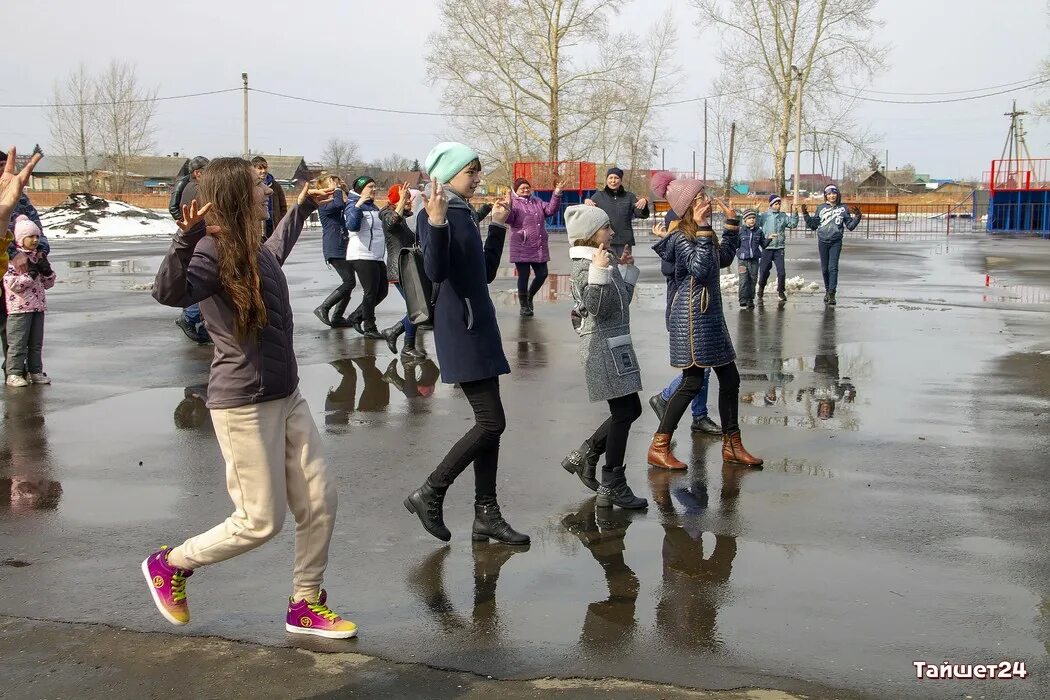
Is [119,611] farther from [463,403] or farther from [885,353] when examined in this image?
[885,353]

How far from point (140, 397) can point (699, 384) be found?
5.03 metres

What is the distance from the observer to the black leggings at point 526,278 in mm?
14734

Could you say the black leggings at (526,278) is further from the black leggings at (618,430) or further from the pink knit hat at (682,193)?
Answer: the black leggings at (618,430)

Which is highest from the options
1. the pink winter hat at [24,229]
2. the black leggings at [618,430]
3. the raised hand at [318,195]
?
the raised hand at [318,195]

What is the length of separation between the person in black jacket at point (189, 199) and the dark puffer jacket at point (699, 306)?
3372 mm

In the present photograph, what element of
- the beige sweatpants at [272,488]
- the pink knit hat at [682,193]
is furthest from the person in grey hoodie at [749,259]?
the beige sweatpants at [272,488]

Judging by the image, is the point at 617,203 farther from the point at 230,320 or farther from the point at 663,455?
the point at 230,320

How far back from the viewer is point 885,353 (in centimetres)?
1163

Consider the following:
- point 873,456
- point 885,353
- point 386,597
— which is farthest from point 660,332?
point 386,597

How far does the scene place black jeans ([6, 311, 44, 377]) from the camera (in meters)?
9.67

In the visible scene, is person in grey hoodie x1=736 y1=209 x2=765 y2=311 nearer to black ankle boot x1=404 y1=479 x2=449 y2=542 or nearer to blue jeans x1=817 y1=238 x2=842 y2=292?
blue jeans x1=817 y1=238 x2=842 y2=292

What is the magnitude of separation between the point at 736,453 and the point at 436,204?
306 cm

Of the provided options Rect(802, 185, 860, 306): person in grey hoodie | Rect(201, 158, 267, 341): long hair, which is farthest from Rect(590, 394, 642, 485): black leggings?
Rect(802, 185, 860, 306): person in grey hoodie

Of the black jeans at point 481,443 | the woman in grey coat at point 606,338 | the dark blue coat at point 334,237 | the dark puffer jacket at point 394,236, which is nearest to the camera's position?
the black jeans at point 481,443
